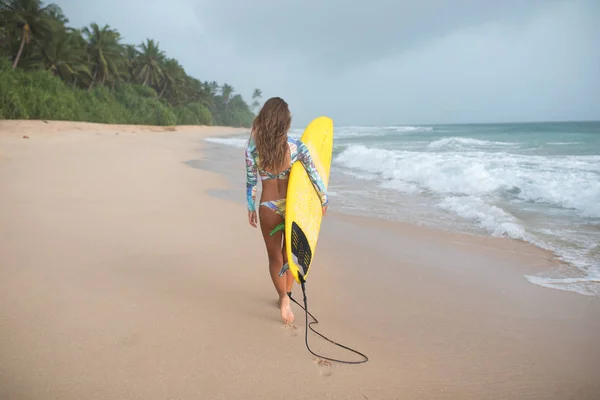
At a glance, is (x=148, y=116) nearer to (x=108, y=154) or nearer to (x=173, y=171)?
(x=108, y=154)

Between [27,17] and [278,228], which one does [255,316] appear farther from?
[27,17]

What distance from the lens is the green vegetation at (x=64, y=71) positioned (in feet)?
59.5

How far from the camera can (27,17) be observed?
23.7m

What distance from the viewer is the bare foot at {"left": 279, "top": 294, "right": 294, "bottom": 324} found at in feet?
7.23

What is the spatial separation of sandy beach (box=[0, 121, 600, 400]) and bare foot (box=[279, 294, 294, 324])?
61 millimetres

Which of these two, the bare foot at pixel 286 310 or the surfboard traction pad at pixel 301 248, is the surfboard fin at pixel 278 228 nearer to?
the surfboard traction pad at pixel 301 248

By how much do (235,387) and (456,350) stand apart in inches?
50.6

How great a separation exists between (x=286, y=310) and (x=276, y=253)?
0.38 m

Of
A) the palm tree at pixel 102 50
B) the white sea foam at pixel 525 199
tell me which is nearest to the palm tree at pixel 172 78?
the palm tree at pixel 102 50

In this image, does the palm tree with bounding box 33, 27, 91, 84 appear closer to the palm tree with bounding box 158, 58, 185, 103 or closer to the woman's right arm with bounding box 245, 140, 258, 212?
the palm tree with bounding box 158, 58, 185, 103

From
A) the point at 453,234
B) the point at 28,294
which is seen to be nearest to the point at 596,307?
the point at 453,234

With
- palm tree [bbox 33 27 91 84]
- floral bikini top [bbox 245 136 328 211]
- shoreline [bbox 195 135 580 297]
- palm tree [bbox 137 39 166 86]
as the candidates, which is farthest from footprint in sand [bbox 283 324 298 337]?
palm tree [bbox 137 39 166 86]

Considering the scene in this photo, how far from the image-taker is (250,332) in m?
2.06

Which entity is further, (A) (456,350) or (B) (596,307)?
(B) (596,307)
